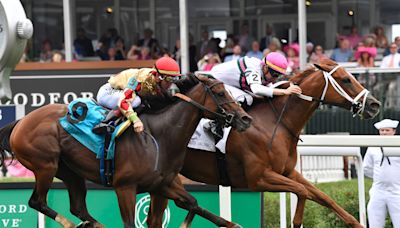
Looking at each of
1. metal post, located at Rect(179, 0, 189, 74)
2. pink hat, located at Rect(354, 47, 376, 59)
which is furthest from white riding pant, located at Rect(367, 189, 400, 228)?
metal post, located at Rect(179, 0, 189, 74)

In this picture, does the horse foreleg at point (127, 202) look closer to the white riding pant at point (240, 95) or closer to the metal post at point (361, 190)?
the white riding pant at point (240, 95)

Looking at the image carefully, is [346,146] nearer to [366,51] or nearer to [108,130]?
[108,130]

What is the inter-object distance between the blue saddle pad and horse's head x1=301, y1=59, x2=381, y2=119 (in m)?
1.84

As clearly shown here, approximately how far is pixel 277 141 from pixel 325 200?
0.65 metres

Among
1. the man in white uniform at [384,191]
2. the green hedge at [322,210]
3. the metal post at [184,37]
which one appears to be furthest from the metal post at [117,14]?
the man in white uniform at [384,191]

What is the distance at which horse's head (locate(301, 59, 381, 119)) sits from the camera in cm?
845

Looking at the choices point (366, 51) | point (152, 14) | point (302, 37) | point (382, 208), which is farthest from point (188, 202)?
point (152, 14)

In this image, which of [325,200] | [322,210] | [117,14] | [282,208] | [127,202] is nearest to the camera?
[127,202]

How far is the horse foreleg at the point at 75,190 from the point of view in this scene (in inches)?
329

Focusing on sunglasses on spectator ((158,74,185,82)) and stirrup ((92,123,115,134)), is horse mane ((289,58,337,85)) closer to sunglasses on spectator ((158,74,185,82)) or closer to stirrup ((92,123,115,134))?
sunglasses on spectator ((158,74,185,82))

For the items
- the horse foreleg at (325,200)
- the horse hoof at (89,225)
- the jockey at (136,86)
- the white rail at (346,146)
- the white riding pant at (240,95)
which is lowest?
the horse hoof at (89,225)

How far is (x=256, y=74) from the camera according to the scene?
335 inches

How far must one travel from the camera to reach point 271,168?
837 centimetres

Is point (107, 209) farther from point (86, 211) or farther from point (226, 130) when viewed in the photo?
point (226, 130)
